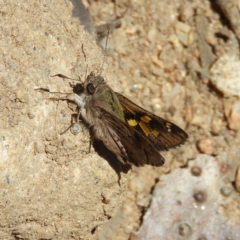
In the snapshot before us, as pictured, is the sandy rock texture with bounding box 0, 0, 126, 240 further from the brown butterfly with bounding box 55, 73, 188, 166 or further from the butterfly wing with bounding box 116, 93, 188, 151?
the butterfly wing with bounding box 116, 93, 188, 151

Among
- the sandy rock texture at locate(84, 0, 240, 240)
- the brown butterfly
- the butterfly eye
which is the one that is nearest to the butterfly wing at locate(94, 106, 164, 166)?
the brown butterfly

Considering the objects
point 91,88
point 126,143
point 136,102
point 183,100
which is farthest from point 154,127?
point 183,100

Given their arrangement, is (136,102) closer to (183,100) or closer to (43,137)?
(183,100)

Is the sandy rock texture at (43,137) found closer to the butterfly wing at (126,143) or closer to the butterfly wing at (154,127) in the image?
the butterfly wing at (126,143)

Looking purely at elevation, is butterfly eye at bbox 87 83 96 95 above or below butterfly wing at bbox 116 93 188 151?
above

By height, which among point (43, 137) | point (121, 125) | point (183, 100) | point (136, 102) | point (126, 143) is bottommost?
point (183, 100)

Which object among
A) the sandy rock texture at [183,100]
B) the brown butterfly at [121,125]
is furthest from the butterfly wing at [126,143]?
the sandy rock texture at [183,100]
